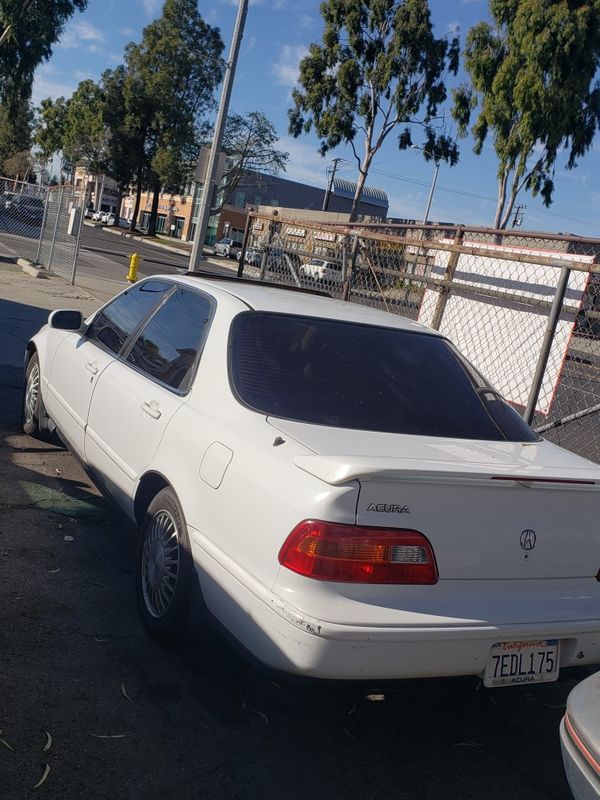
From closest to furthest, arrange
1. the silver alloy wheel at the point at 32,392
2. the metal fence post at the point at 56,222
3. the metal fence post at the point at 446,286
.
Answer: the silver alloy wheel at the point at 32,392 → the metal fence post at the point at 446,286 → the metal fence post at the point at 56,222

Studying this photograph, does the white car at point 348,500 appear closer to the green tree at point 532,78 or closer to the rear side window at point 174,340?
the rear side window at point 174,340

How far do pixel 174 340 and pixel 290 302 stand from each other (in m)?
0.62

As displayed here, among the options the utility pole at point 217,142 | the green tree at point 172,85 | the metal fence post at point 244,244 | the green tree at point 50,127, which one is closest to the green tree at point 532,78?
the utility pole at point 217,142

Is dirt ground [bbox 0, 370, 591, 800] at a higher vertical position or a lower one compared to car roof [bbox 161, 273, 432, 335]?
lower

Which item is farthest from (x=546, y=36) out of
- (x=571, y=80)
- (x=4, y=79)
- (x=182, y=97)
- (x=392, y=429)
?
(x=182, y=97)

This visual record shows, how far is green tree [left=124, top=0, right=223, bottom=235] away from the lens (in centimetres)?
6128

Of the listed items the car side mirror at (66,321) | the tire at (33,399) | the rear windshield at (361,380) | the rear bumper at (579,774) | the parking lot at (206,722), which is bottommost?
the parking lot at (206,722)

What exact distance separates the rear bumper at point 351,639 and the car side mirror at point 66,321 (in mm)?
2839

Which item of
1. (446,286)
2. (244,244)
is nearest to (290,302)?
(446,286)

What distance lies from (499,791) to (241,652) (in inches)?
41.6

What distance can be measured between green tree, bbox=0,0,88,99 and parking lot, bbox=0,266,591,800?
122 feet

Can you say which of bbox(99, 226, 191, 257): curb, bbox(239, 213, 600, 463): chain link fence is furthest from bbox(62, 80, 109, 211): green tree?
bbox(239, 213, 600, 463): chain link fence

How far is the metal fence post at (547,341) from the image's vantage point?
5.88 m

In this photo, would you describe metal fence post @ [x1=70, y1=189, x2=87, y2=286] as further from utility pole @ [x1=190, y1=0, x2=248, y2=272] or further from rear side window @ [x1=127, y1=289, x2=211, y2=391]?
rear side window @ [x1=127, y1=289, x2=211, y2=391]
